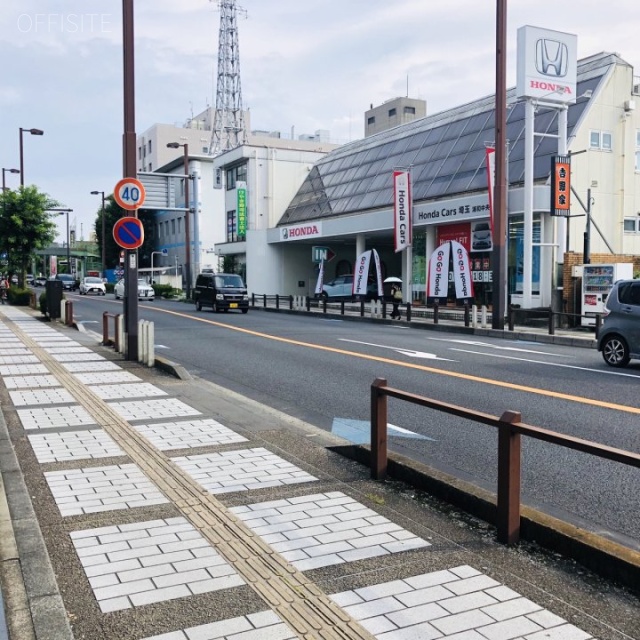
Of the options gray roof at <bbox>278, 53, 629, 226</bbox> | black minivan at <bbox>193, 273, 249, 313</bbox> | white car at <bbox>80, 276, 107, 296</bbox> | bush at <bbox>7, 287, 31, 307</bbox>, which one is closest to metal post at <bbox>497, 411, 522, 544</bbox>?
gray roof at <bbox>278, 53, 629, 226</bbox>

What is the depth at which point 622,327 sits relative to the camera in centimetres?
1356

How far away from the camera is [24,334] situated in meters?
19.6

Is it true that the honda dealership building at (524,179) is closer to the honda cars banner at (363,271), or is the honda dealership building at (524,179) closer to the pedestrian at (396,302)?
the honda cars banner at (363,271)

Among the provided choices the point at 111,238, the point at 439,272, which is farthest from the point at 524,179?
the point at 111,238

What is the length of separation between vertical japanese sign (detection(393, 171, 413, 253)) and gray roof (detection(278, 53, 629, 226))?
199 cm

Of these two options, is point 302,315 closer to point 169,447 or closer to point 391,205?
point 391,205

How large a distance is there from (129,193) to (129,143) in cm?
108

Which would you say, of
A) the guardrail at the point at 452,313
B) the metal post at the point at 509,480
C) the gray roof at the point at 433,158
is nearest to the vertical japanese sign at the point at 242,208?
the gray roof at the point at 433,158

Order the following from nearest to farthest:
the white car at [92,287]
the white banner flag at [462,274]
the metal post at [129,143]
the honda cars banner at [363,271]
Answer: the metal post at [129,143] < the white banner flag at [462,274] < the honda cars banner at [363,271] < the white car at [92,287]

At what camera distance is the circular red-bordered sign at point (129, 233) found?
517 inches

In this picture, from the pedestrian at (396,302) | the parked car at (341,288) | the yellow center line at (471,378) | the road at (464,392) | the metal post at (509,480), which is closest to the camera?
the metal post at (509,480)

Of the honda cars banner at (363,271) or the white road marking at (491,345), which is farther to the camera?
the honda cars banner at (363,271)

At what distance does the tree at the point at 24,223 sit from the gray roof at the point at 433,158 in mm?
15021

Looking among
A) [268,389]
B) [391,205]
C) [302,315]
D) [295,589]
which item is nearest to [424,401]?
[295,589]
